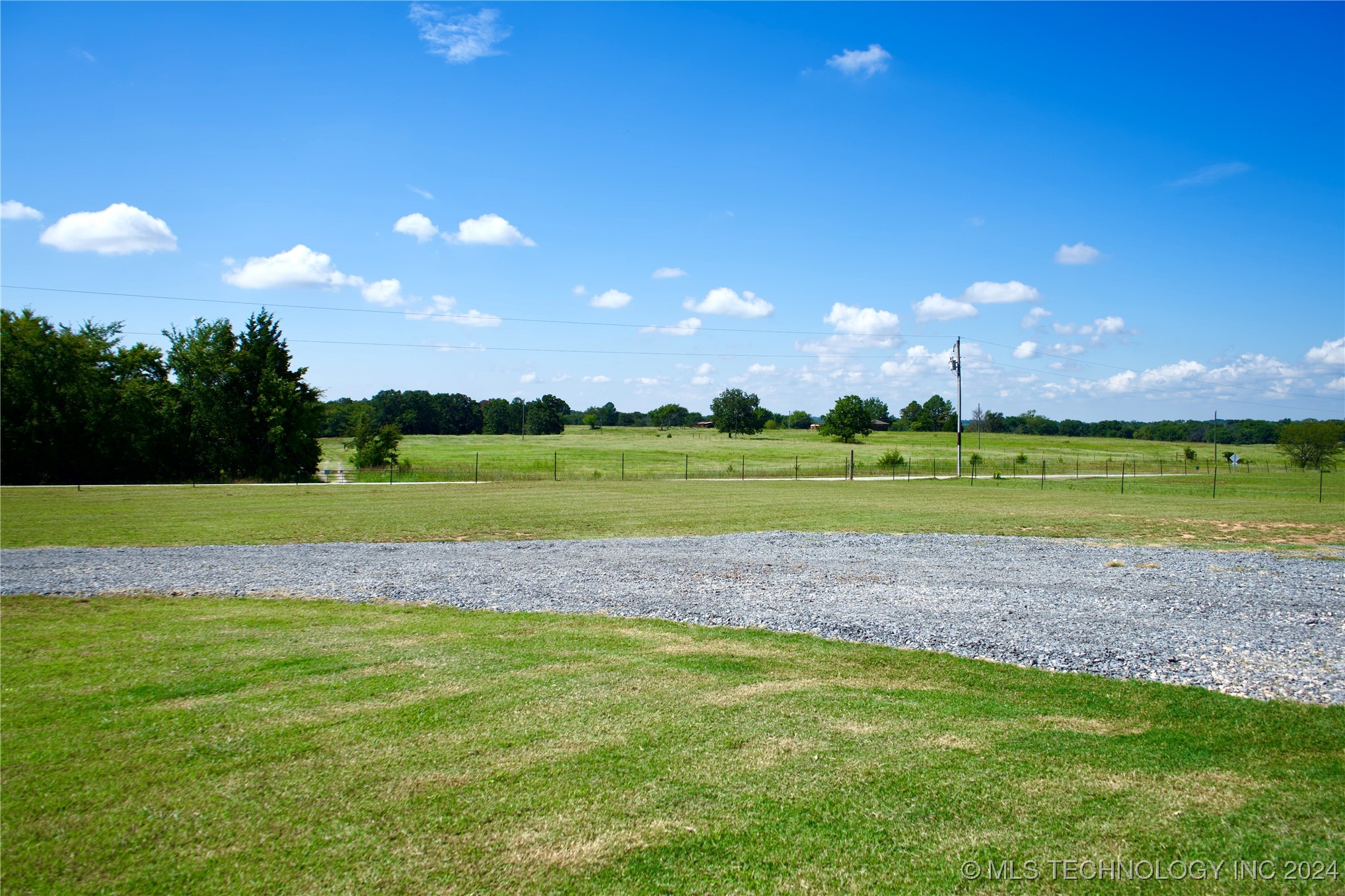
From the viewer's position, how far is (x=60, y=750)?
15.3ft

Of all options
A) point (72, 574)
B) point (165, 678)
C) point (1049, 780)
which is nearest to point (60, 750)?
point (165, 678)

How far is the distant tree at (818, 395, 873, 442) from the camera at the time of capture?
119250 mm

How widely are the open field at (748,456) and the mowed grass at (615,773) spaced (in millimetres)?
37457

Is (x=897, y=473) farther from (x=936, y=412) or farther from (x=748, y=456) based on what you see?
(x=936, y=412)

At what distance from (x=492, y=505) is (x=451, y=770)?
2219 centimetres

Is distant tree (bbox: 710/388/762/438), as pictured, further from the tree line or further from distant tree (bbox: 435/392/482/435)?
the tree line

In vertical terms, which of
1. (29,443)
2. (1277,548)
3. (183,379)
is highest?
(183,379)

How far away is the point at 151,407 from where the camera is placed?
143 feet

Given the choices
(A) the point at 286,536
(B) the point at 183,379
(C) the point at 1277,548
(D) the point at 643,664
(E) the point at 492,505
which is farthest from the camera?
(B) the point at 183,379

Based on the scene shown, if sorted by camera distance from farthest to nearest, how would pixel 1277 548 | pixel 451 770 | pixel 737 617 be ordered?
pixel 1277 548 < pixel 737 617 < pixel 451 770

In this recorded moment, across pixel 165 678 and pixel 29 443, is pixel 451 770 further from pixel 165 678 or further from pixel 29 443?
pixel 29 443

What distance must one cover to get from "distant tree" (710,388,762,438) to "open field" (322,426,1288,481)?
17.8 metres

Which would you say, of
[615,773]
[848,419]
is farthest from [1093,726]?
[848,419]

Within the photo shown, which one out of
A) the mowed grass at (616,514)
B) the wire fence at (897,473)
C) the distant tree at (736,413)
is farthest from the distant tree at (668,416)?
the mowed grass at (616,514)
